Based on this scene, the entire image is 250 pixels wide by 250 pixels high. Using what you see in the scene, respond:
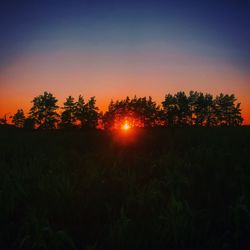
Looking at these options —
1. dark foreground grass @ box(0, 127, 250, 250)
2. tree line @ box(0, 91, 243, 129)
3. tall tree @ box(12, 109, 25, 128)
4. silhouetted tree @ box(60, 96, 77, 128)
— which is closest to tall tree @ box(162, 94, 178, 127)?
tree line @ box(0, 91, 243, 129)

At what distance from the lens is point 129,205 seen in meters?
3.21

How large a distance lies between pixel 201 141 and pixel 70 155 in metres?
3.28

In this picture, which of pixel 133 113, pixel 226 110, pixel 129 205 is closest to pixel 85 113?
pixel 133 113

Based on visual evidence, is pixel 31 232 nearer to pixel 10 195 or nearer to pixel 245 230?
pixel 10 195

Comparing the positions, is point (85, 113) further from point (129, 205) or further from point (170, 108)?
point (129, 205)

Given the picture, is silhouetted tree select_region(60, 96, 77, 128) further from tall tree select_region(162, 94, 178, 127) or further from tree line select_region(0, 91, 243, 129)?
tall tree select_region(162, 94, 178, 127)

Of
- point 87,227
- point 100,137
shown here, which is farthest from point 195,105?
point 87,227

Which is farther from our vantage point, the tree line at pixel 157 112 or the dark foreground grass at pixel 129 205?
the tree line at pixel 157 112

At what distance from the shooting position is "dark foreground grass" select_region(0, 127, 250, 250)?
2600 millimetres

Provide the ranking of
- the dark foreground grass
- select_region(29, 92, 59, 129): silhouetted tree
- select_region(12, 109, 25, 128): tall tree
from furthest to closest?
select_region(12, 109, 25, 128): tall tree, select_region(29, 92, 59, 129): silhouetted tree, the dark foreground grass

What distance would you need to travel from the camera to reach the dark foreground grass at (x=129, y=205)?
2.60m

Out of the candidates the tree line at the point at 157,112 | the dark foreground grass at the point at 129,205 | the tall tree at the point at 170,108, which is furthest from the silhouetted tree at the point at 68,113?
the dark foreground grass at the point at 129,205

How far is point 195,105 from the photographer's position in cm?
7838

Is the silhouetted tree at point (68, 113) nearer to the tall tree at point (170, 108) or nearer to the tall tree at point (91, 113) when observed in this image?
the tall tree at point (91, 113)
